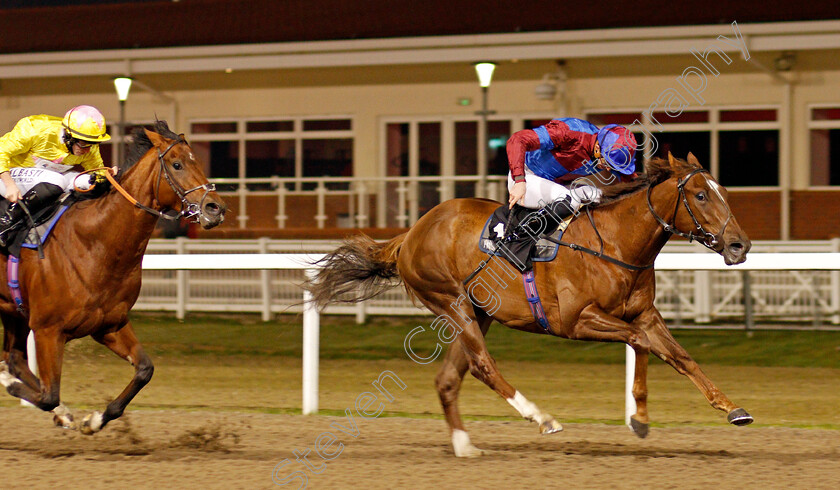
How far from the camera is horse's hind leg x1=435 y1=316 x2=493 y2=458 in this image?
15.3ft

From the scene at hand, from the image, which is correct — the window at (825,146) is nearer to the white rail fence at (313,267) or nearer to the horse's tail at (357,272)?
the white rail fence at (313,267)

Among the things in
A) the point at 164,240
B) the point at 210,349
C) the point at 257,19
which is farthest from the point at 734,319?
the point at 257,19

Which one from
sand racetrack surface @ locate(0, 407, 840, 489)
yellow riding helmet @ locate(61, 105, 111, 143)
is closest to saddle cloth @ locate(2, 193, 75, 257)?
yellow riding helmet @ locate(61, 105, 111, 143)

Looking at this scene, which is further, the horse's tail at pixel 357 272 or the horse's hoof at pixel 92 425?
Result: the horse's tail at pixel 357 272

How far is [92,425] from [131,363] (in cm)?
34

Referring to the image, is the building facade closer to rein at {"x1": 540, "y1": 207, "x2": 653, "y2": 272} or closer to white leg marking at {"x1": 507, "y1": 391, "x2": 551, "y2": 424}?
rein at {"x1": 540, "y1": 207, "x2": 653, "y2": 272}

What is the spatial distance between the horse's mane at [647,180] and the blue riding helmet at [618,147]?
88 millimetres

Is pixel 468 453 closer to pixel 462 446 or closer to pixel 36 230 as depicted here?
pixel 462 446

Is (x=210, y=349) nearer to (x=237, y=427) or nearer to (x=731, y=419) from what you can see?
(x=237, y=427)

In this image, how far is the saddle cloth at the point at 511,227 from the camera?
4.72 m

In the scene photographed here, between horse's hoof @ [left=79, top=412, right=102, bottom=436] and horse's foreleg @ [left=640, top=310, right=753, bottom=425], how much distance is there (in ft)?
8.59

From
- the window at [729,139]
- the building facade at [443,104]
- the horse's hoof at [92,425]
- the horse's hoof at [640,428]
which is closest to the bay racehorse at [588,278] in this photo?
the horse's hoof at [640,428]

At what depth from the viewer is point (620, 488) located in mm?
3947

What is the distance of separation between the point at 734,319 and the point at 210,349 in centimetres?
507
